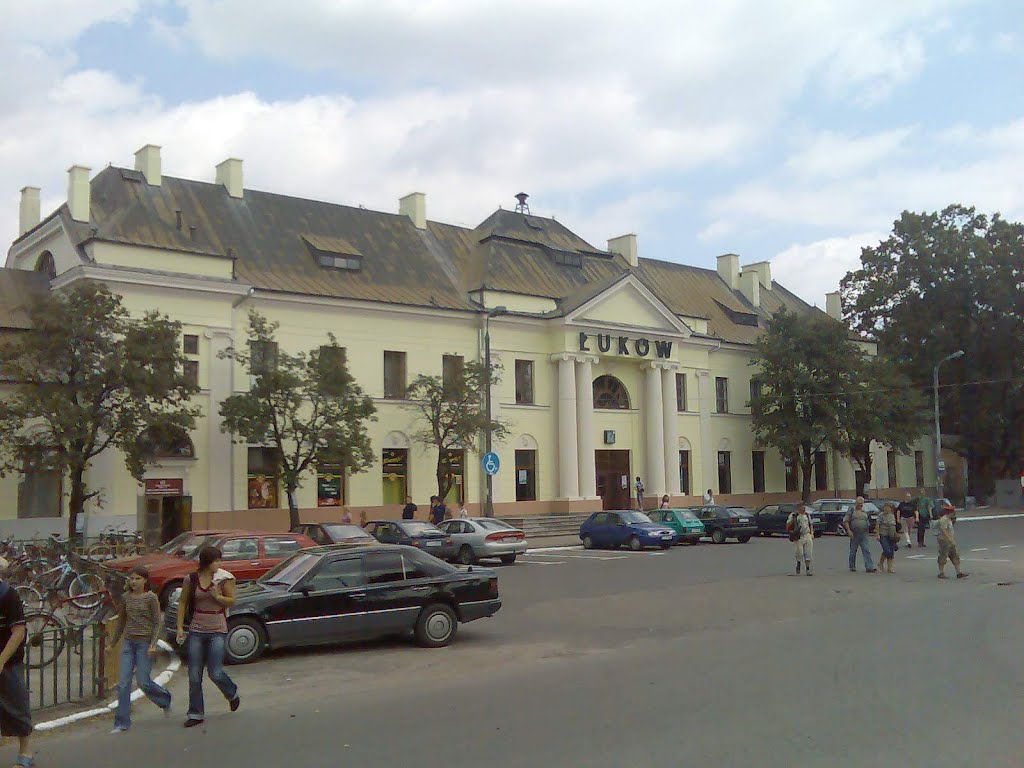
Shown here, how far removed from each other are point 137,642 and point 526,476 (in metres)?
36.2

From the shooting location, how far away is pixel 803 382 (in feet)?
171

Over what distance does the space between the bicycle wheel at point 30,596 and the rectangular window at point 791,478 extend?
155 ft

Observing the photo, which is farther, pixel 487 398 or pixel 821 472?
pixel 821 472

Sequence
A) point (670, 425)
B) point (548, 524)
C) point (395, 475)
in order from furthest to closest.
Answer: point (670, 425) → point (548, 524) → point (395, 475)

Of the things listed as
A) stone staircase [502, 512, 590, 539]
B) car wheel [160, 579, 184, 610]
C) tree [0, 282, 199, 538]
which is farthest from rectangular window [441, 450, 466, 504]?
car wheel [160, 579, 184, 610]

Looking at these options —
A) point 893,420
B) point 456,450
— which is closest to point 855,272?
point 893,420

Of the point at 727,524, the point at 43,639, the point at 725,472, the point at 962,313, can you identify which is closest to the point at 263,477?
the point at 727,524

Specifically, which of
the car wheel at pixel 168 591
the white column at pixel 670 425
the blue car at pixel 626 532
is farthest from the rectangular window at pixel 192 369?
the white column at pixel 670 425

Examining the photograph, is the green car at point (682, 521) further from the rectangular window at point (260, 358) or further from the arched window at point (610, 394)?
the rectangular window at point (260, 358)

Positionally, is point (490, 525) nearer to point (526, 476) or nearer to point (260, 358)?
point (260, 358)

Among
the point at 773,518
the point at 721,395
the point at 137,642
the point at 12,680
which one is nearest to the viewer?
the point at 12,680

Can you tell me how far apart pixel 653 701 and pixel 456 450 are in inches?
1300

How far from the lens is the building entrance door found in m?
48.1

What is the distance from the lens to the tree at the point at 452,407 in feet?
126
